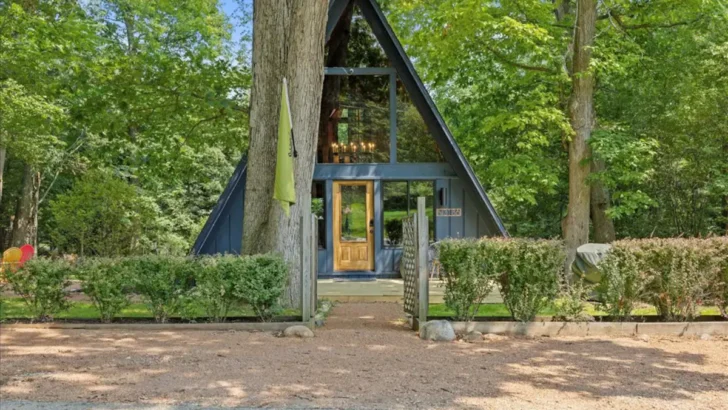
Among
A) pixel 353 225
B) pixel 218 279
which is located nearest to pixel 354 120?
pixel 353 225

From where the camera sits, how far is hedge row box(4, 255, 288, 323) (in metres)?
7.18

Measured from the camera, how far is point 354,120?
1441cm

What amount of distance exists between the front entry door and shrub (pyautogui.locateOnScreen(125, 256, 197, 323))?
23.1ft

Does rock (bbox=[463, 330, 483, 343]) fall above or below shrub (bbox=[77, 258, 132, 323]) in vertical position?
below

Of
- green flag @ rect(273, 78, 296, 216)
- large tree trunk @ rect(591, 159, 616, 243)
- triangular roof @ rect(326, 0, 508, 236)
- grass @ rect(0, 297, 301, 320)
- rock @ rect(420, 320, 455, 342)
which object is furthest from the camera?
large tree trunk @ rect(591, 159, 616, 243)

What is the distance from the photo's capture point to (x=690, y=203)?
16.7m

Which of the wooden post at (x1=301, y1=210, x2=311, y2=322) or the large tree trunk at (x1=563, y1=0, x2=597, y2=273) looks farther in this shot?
the large tree trunk at (x1=563, y1=0, x2=597, y2=273)

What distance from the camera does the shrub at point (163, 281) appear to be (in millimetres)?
7215

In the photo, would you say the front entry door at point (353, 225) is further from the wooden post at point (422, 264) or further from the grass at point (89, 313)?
the wooden post at point (422, 264)

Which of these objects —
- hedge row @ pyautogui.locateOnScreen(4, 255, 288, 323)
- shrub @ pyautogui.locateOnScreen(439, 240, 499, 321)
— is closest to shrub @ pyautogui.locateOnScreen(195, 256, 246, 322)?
hedge row @ pyautogui.locateOnScreen(4, 255, 288, 323)

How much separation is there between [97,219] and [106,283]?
811 centimetres

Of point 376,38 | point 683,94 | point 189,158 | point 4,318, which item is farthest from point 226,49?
point 4,318

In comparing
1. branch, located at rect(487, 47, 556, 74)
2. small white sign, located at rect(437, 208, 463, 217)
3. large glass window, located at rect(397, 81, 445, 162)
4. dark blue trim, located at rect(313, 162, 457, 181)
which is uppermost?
Result: branch, located at rect(487, 47, 556, 74)

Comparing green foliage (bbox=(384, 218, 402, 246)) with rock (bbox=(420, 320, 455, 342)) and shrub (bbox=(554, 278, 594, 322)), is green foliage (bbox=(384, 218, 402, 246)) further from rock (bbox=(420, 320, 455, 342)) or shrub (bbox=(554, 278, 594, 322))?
rock (bbox=(420, 320, 455, 342))
